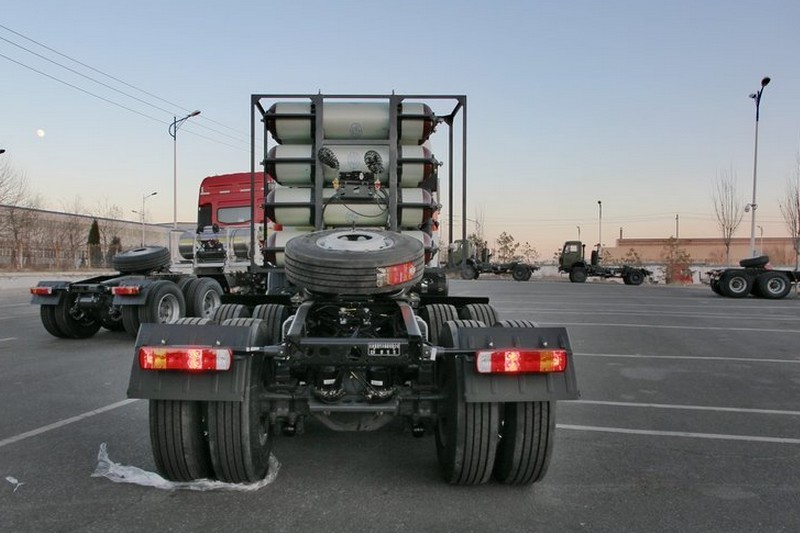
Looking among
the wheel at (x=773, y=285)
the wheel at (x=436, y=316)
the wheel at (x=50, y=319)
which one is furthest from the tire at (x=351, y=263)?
the wheel at (x=773, y=285)

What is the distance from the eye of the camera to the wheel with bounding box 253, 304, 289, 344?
17.3 ft

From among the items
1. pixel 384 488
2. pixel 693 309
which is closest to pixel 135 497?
pixel 384 488

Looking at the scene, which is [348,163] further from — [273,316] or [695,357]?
[695,357]

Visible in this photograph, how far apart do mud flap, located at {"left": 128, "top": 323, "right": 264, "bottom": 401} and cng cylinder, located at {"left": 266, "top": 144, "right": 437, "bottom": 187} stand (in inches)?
104

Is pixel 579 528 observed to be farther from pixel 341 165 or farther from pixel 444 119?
pixel 444 119

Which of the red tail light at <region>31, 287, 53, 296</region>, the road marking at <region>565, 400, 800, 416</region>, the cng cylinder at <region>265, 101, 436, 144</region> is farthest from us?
the red tail light at <region>31, 287, 53, 296</region>

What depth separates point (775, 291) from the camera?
24.4 meters

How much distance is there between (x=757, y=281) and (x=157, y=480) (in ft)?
86.9

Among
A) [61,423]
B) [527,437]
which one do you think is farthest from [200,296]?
[527,437]

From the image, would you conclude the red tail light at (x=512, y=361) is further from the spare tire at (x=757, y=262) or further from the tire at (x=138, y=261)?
the spare tire at (x=757, y=262)

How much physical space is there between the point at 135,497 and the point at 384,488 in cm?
150

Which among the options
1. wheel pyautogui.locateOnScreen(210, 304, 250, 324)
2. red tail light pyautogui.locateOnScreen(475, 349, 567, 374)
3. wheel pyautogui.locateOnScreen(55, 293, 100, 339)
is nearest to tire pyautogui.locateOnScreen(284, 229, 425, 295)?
red tail light pyautogui.locateOnScreen(475, 349, 567, 374)

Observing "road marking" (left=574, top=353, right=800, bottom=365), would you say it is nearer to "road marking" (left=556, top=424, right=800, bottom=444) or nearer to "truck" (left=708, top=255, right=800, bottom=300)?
"road marking" (left=556, top=424, right=800, bottom=444)

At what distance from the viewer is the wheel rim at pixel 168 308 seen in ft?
33.8
